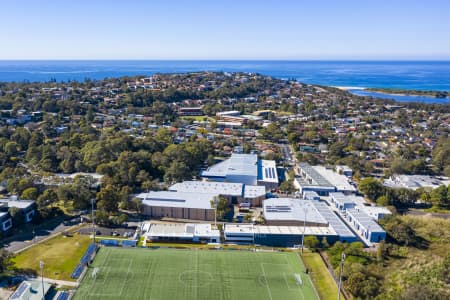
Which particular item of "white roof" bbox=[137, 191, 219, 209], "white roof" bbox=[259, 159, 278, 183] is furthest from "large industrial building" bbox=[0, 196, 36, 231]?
"white roof" bbox=[259, 159, 278, 183]

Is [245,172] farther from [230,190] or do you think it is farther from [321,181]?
[321,181]

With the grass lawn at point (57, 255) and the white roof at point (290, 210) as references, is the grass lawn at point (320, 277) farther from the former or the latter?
the grass lawn at point (57, 255)

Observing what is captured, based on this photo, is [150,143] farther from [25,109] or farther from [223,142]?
[25,109]

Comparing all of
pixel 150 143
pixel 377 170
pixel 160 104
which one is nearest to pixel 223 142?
pixel 150 143

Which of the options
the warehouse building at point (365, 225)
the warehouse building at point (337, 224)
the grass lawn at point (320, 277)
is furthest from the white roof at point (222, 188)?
the grass lawn at point (320, 277)

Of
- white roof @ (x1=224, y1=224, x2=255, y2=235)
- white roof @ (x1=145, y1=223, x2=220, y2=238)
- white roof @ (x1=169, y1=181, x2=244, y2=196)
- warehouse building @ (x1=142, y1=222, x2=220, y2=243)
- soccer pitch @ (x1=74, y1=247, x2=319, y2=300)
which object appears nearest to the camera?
soccer pitch @ (x1=74, y1=247, x2=319, y2=300)

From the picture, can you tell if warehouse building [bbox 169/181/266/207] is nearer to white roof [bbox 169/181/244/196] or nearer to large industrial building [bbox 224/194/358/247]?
white roof [bbox 169/181/244/196]
